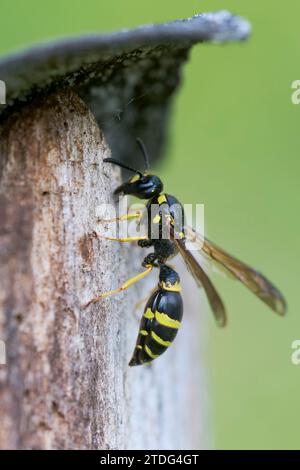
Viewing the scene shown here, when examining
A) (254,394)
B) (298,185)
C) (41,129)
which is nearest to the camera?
(41,129)

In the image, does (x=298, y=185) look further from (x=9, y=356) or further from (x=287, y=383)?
(x=9, y=356)

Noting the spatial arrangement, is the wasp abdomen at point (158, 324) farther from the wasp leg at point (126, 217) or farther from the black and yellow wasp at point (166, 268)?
the wasp leg at point (126, 217)

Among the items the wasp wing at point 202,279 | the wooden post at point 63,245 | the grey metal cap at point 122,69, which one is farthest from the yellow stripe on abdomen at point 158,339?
the grey metal cap at point 122,69

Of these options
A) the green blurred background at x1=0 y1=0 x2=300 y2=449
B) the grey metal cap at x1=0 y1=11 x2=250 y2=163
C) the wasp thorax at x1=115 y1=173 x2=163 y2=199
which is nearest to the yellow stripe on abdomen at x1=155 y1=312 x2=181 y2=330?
the wasp thorax at x1=115 y1=173 x2=163 y2=199

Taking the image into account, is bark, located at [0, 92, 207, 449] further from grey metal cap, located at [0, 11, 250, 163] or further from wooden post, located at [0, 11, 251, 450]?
grey metal cap, located at [0, 11, 250, 163]

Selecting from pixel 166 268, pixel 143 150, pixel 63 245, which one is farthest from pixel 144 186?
pixel 63 245

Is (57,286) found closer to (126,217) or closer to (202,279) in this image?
(126,217)

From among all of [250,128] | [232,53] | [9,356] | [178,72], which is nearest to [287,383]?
[250,128]
